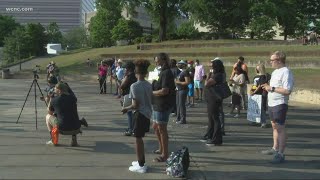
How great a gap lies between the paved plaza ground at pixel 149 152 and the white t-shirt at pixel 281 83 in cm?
108

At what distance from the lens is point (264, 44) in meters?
41.3

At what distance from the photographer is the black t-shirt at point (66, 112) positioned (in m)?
10.3

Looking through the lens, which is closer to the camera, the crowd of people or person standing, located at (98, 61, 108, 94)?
the crowd of people

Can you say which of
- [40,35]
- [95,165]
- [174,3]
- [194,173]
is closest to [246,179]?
[194,173]

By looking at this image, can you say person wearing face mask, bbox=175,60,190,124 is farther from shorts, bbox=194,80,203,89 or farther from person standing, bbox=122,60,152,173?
shorts, bbox=194,80,203,89

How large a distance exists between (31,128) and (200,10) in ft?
139

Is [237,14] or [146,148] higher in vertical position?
[237,14]

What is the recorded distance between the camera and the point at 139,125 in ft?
26.1

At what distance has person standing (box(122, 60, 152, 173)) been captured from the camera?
313 inches

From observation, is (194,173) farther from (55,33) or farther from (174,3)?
(55,33)

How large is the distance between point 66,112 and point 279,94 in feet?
14.1

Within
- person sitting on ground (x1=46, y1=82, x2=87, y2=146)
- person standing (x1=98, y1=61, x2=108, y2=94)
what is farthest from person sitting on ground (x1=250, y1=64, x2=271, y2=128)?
person standing (x1=98, y1=61, x2=108, y2=94)

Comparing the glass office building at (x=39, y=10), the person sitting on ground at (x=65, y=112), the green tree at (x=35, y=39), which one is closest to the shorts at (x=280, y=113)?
the person sitting on ground at (x=65, y=112)

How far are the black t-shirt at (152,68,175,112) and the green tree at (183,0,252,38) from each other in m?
44.4
